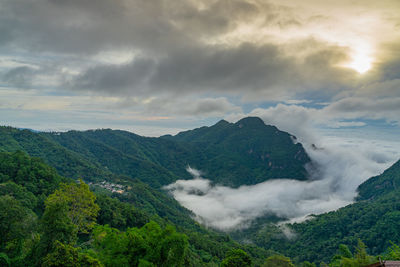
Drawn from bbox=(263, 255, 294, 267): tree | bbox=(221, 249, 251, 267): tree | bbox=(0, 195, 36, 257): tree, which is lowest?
bbox=(263, 255, 294, 267): tree

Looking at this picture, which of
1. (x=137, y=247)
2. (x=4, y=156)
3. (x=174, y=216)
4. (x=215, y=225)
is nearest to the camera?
(x=137, y=247)

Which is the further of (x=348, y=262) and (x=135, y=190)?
(x=135, y=190)

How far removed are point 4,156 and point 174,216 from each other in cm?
9207

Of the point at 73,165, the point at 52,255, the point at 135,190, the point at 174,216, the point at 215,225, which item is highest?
the point at 52,255

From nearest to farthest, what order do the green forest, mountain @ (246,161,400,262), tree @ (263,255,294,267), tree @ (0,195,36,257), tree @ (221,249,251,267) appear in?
1. the green forest
2. tree @ (0,195,36,257)
3. tree @ (221,249,251,267)
4. tree @ (263,255,294,267)
5. mountain @ (246,161,400,262)

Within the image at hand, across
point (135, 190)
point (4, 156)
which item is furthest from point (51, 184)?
point (135, 190)

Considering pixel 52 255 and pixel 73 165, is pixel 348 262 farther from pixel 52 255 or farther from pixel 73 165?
pixel 73 165

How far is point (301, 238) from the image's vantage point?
140m

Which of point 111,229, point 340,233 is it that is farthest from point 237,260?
point 340,233

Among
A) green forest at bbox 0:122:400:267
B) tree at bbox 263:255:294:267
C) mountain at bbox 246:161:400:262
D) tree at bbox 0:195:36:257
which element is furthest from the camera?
mountain at bbox 246:161:400:262

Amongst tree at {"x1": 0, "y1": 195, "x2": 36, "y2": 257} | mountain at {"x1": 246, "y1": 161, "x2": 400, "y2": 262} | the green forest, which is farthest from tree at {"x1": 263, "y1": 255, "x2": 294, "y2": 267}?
mountain at {"x1": 246, "y1": 161, "x2": 400, "y2": 262}

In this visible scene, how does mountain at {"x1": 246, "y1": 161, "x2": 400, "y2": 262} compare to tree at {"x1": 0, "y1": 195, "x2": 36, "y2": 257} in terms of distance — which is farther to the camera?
mountain at {"x1": 246, "y1": 161, "x2": 400, "y2": 262}

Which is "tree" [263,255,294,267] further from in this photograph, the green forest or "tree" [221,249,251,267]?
"tree" [221,249,251,267]

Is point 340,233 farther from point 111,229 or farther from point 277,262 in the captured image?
point 111,229
